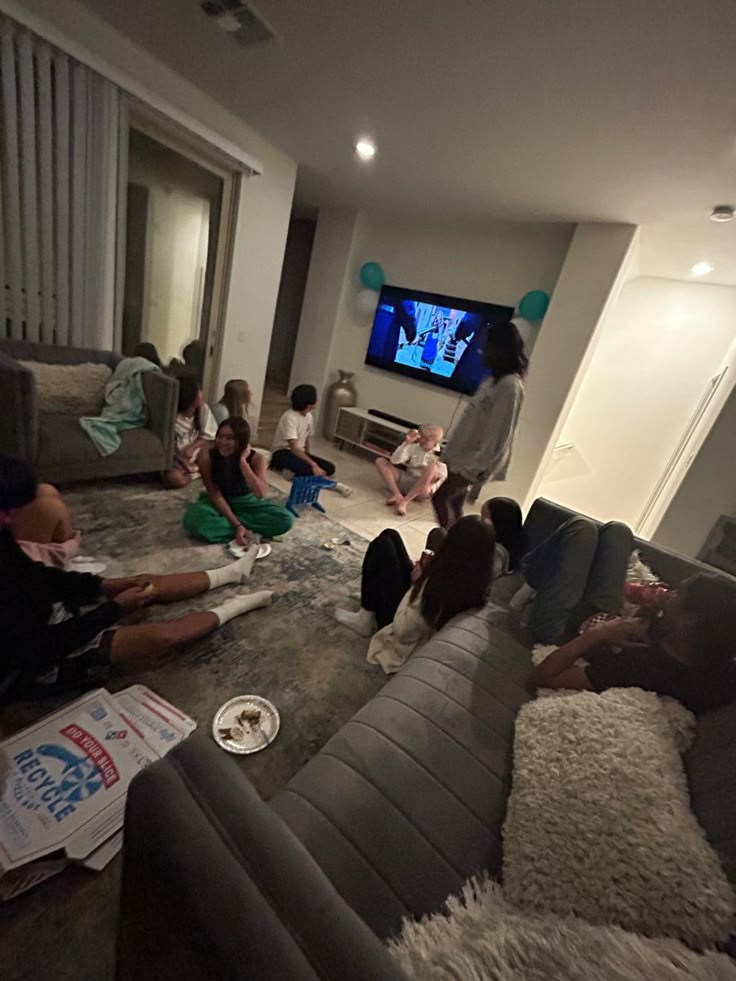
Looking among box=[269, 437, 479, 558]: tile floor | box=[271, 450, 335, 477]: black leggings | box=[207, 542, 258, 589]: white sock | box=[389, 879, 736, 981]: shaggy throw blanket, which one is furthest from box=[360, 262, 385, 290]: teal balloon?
box=[389, 879, 736, 981]: shaggy throw blanket

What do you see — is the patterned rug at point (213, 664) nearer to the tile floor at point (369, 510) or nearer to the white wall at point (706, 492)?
the tile floor at point (369, 510)

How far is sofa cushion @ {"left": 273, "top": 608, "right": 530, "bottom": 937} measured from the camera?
707 mm

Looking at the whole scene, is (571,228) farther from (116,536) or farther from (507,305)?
(116,536)

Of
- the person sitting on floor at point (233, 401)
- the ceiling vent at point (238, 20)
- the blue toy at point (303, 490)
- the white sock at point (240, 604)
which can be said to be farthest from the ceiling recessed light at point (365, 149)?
the white sock at point (240, 604)

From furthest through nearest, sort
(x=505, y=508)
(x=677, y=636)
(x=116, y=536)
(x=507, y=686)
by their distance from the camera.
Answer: (x=116, y=536) < (x=505, y=508) < (x=507, y=686) < (x=677, y=636)

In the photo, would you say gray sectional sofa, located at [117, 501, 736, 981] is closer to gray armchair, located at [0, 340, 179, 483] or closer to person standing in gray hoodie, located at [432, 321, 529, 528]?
person standing in gray hoodie, located at [432, 321, 529, 528]

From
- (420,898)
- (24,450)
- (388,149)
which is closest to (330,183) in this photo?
(388,149)

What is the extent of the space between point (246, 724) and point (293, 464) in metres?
2.12

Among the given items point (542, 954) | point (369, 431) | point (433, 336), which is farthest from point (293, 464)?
point (542, 954)

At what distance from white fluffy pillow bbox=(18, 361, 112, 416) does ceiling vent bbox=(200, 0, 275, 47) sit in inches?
70.6

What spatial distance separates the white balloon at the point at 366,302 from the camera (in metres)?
4.29

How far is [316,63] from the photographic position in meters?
1.91

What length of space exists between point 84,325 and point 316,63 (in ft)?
6.43

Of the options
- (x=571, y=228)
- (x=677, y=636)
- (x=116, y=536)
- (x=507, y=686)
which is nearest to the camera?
(x=677, y=636)
